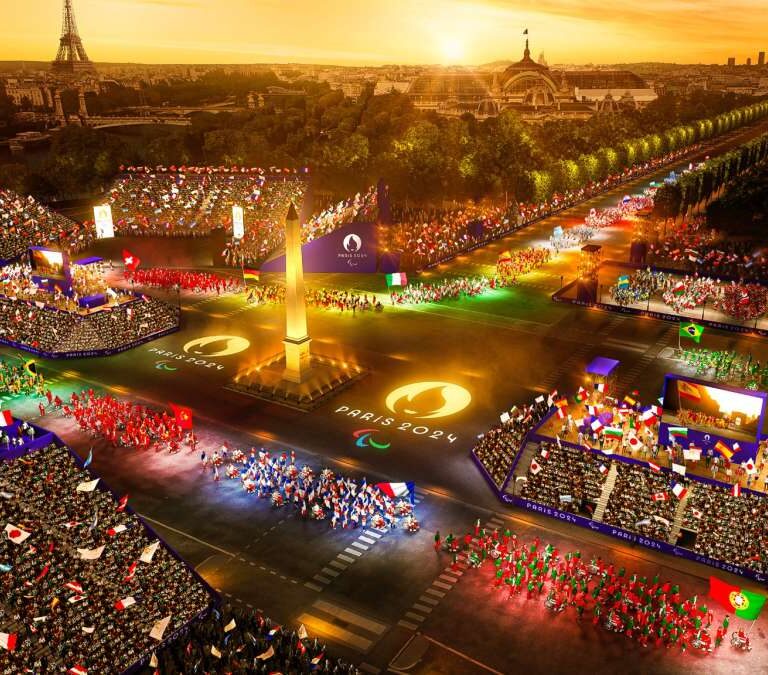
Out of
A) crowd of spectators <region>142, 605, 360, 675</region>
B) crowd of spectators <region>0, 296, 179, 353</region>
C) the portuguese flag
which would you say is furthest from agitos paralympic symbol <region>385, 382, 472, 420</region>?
crowd of spectators <region>0, 296, 179, 353</region>

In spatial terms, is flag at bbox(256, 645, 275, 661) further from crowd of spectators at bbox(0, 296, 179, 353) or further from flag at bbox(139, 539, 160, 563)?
crowd of spectators at bbox(0, 296, 179, 353)

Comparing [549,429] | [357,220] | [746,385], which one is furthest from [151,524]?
[357,220]

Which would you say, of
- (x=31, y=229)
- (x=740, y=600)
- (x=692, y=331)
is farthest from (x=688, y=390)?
(x=31, y=229)

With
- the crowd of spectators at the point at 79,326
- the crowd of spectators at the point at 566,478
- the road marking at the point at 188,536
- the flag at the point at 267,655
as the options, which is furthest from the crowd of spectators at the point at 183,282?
the flag at the point at 267,655

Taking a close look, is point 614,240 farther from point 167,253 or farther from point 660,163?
point 660,163

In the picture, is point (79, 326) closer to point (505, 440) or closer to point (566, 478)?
point (505, 440)
